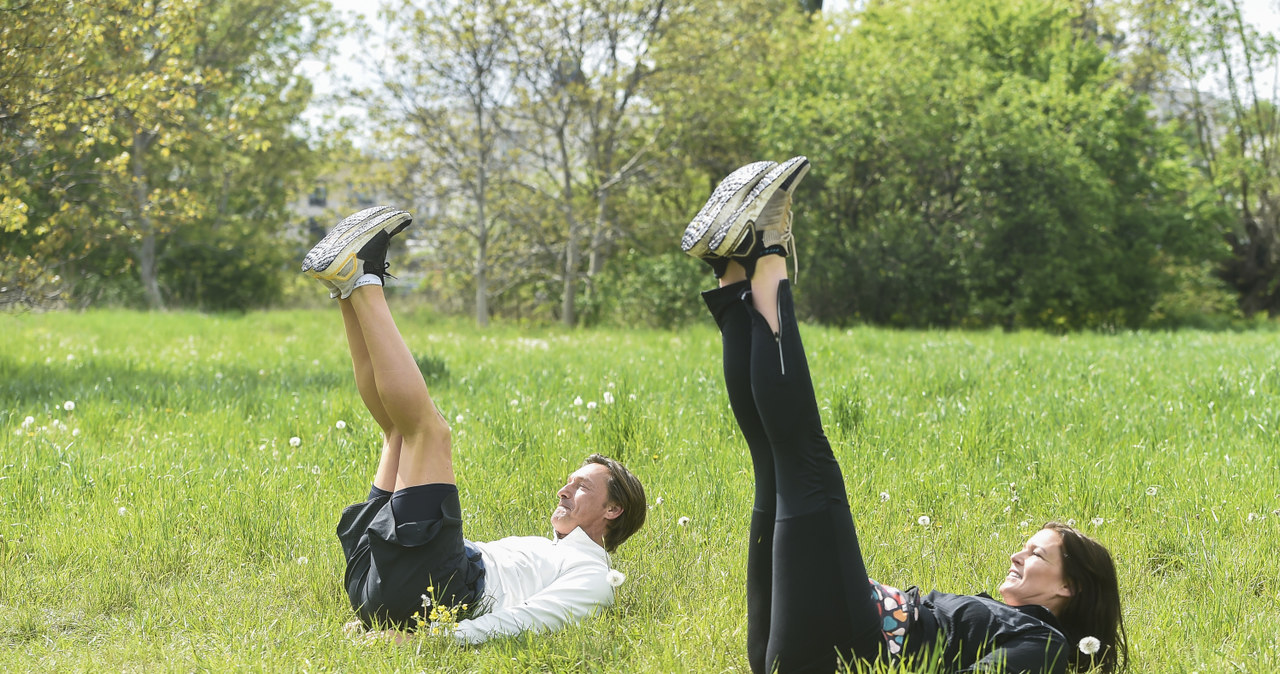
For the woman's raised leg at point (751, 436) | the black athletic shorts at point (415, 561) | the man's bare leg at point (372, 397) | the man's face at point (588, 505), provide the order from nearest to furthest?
the woman's raised leg at point (751, 436) < the black athletic shorts at point (415, 561) < the man's bare leg at point (372, 397) < the man's face at point (588, 505)

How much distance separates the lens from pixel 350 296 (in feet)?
11.6

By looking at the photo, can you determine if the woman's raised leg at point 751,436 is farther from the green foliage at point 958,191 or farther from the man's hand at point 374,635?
the green foliage at point 958,191

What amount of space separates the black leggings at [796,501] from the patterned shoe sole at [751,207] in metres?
0.17

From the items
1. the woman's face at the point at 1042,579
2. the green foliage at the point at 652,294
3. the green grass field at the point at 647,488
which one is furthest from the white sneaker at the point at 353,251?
the green foliage at the point at 652,294

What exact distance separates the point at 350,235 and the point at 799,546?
1.94 meters

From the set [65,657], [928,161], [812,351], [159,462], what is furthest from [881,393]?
[928,161]

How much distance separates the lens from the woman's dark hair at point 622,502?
381cm

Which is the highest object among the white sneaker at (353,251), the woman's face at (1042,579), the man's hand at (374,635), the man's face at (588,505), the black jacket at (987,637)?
the white sneaker at (353,251)

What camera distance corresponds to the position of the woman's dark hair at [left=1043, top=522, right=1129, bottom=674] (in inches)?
119

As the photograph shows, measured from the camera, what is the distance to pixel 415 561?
11.0 feet

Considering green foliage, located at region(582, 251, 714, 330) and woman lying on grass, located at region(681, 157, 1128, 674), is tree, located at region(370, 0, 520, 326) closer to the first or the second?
green foliage, located at region(582, 251, 714, 330)

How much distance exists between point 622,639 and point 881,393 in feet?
14.8

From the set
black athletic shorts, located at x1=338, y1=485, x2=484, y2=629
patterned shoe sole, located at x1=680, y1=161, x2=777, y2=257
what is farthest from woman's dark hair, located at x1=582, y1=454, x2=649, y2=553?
patterned shoe sole, located at x1=680, y1=161, x2=777, y2=257

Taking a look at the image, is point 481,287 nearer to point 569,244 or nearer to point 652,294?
point 569,244
